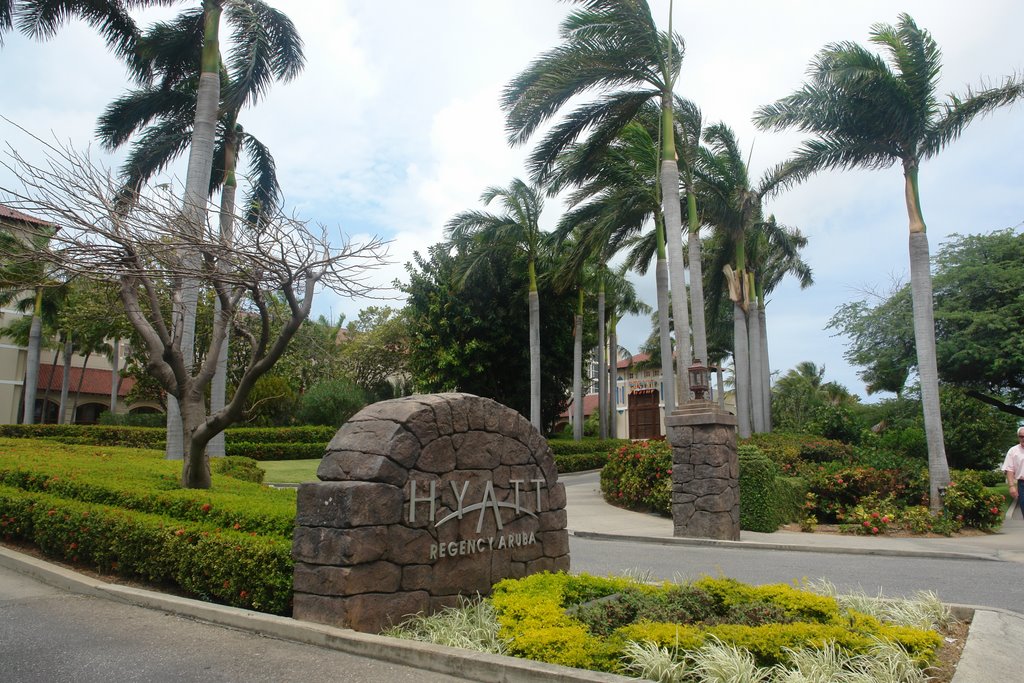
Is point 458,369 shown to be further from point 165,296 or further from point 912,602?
point 912,602

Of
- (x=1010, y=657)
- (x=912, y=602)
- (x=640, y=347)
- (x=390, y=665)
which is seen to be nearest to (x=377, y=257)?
(x=390, y=665)

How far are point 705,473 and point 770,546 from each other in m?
1.48

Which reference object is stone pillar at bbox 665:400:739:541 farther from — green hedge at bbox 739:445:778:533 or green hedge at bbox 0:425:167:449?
green hedge at bbox 0:425:167:449

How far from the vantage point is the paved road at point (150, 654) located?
4512 mm

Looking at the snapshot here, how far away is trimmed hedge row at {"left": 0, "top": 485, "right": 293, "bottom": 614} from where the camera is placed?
5.69m

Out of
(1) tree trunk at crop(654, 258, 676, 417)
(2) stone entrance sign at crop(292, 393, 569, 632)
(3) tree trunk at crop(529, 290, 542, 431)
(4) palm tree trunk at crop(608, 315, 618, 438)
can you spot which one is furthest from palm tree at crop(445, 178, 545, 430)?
(2) stone entrance sign at crop(292, 393, 569, 632)

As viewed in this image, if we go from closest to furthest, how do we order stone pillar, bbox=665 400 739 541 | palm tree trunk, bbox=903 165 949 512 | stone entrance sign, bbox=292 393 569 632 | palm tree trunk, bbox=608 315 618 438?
1. stone entrance sign, bbox=292 393 569 632
2. stone pillar, bbox=665 400 739 541
3. palm tree trunk, bbox=903 165 949 512
4. palm tree trunk, bbox=608 315 618 438

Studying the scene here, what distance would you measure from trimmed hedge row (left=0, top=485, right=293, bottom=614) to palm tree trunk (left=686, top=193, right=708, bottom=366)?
12.0m

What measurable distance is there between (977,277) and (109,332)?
33688 millimetres

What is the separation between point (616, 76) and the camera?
16719 mm

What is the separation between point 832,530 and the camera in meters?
13.6

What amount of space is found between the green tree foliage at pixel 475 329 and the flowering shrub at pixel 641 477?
13917mm

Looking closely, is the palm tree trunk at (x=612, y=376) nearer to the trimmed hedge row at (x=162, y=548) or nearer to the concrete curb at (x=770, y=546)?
the concrete curb at (x=770, y=546)

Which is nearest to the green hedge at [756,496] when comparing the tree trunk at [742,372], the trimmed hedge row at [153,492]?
the trimmed hedge row at [153,492]
